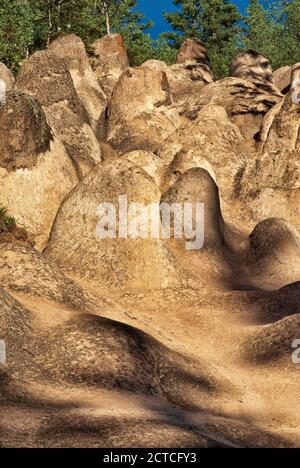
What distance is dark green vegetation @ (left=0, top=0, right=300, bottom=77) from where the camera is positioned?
5109 cm

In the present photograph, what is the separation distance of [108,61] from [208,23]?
127 ft

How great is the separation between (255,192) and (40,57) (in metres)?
9.05

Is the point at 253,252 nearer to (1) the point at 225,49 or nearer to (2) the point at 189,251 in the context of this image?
(2) the point at 189,251

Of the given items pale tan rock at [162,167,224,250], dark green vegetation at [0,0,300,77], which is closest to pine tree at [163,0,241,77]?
dark green vegetation at [0,0,300,77]

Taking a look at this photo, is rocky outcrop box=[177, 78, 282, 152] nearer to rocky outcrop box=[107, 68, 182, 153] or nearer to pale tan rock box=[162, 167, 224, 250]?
rocky outcrop box=[107, 68, 182, 153]

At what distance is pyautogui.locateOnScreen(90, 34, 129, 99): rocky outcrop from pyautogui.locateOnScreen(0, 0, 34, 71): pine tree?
571cm

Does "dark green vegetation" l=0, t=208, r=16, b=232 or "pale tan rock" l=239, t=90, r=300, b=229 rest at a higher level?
"pale tan rock" l=239, t=90, r=300, b=229

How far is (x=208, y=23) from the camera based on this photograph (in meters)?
81.3

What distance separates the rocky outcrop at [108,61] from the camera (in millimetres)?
43688

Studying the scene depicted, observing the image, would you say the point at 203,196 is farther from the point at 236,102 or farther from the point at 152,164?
the point at 236,102

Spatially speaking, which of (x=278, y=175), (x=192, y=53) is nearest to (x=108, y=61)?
(x=192, y=53)

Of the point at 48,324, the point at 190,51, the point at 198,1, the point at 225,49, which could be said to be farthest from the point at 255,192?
the point at 198,1

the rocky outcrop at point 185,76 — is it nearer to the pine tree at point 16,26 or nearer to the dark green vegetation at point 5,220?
the pine tree at point 16,26

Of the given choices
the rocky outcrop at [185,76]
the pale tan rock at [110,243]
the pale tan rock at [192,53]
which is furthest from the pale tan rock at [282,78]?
the pale tan rock at [110,243]
